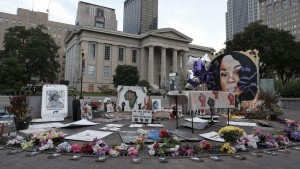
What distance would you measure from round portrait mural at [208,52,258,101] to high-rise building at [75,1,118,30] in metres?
74.9

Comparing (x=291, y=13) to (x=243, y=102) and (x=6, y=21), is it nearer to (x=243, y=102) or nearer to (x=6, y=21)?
(x=243, y=102)

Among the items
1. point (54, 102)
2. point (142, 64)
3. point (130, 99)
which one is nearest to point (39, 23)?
point (142, 64)

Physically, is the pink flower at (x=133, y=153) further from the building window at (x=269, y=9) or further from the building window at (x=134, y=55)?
the building window at (x=269, y=9)

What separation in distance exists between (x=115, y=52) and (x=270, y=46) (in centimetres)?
4061

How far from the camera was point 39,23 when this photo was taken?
98562mm

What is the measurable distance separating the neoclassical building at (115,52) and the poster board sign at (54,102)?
43.9 metres

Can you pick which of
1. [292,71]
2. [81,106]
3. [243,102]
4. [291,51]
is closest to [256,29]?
[291,51]

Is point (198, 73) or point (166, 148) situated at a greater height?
point (198, 73)

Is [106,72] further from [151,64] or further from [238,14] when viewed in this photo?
[238,14]

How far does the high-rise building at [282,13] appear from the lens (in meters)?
111

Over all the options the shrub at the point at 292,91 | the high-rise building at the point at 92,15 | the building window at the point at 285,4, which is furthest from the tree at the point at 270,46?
the building window at the point at 285,4

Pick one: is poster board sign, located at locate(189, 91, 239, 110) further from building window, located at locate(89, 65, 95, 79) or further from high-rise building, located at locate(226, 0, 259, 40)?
high-rise building, located at locate(226, 0, 259, 40)

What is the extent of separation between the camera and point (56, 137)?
20.6ft

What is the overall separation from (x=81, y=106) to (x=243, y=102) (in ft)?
37.4
